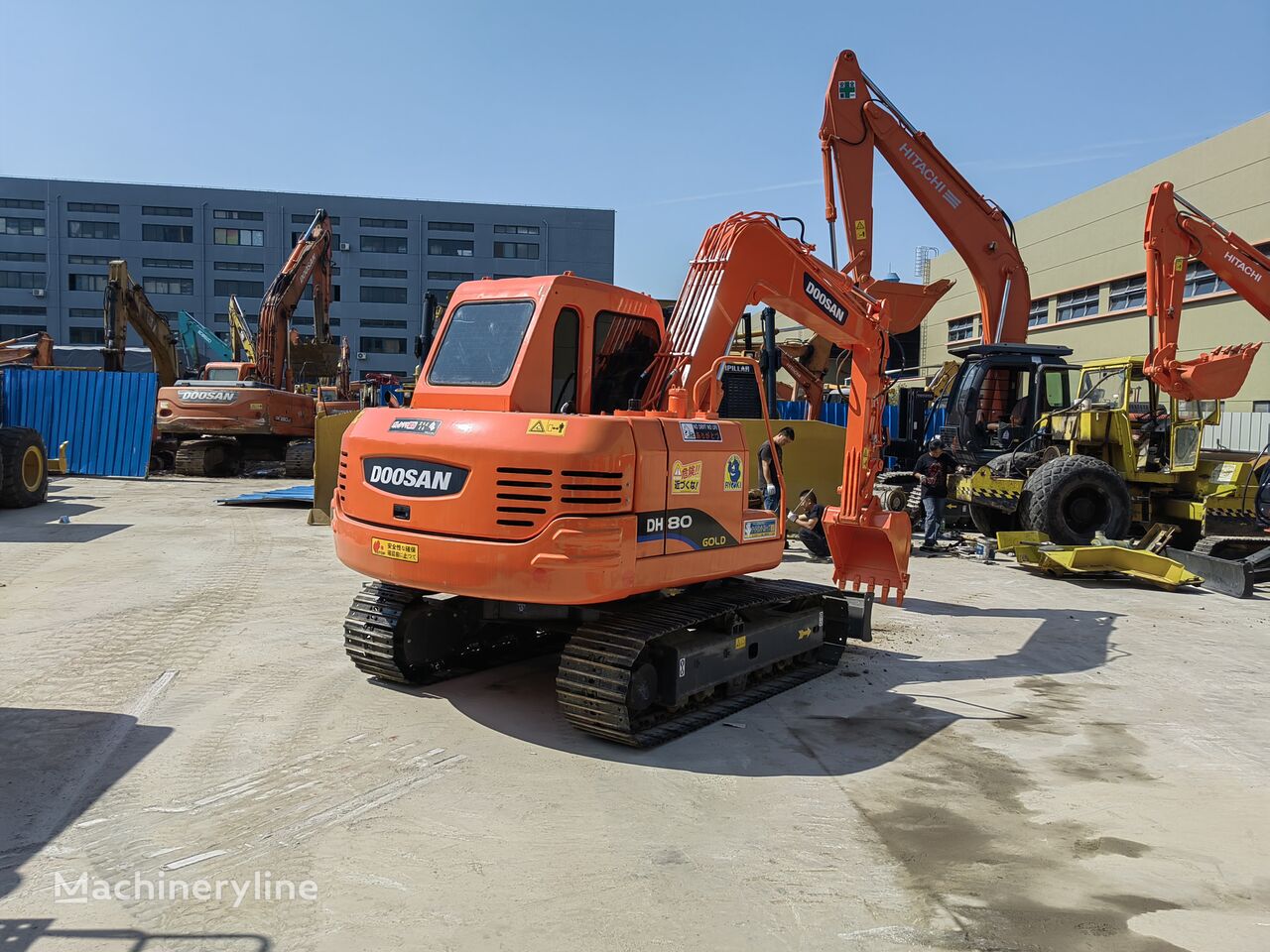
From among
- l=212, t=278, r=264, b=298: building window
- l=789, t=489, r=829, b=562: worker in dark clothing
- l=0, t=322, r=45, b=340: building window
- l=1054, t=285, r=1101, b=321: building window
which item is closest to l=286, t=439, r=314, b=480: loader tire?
l=789, t=489, r=829, b=562: worker in dark clothing

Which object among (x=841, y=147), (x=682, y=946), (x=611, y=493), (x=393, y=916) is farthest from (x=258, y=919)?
(x=841, y=147)

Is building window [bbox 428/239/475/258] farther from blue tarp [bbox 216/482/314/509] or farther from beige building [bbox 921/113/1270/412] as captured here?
blue tarp [bbox 216/482/314/509]

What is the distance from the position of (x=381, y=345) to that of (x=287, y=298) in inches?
1839

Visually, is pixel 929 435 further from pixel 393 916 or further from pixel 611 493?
pixel 393 916

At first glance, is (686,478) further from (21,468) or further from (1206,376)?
(21,468)

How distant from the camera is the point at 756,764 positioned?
18.5 ft

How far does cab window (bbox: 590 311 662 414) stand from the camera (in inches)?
257

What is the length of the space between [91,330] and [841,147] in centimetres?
6550

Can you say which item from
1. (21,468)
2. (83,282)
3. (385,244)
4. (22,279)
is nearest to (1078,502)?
(21,468)

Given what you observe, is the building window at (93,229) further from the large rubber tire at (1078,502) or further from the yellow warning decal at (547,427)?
the yellow warning decal at (547,427)

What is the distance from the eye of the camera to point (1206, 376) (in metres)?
13.8

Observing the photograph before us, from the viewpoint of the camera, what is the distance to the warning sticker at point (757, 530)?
22.5 feet

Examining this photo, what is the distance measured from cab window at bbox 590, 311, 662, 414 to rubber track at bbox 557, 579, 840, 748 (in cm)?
137

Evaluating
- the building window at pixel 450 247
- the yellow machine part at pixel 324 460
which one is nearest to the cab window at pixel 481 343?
the yellow machine part at pixel 324 460
